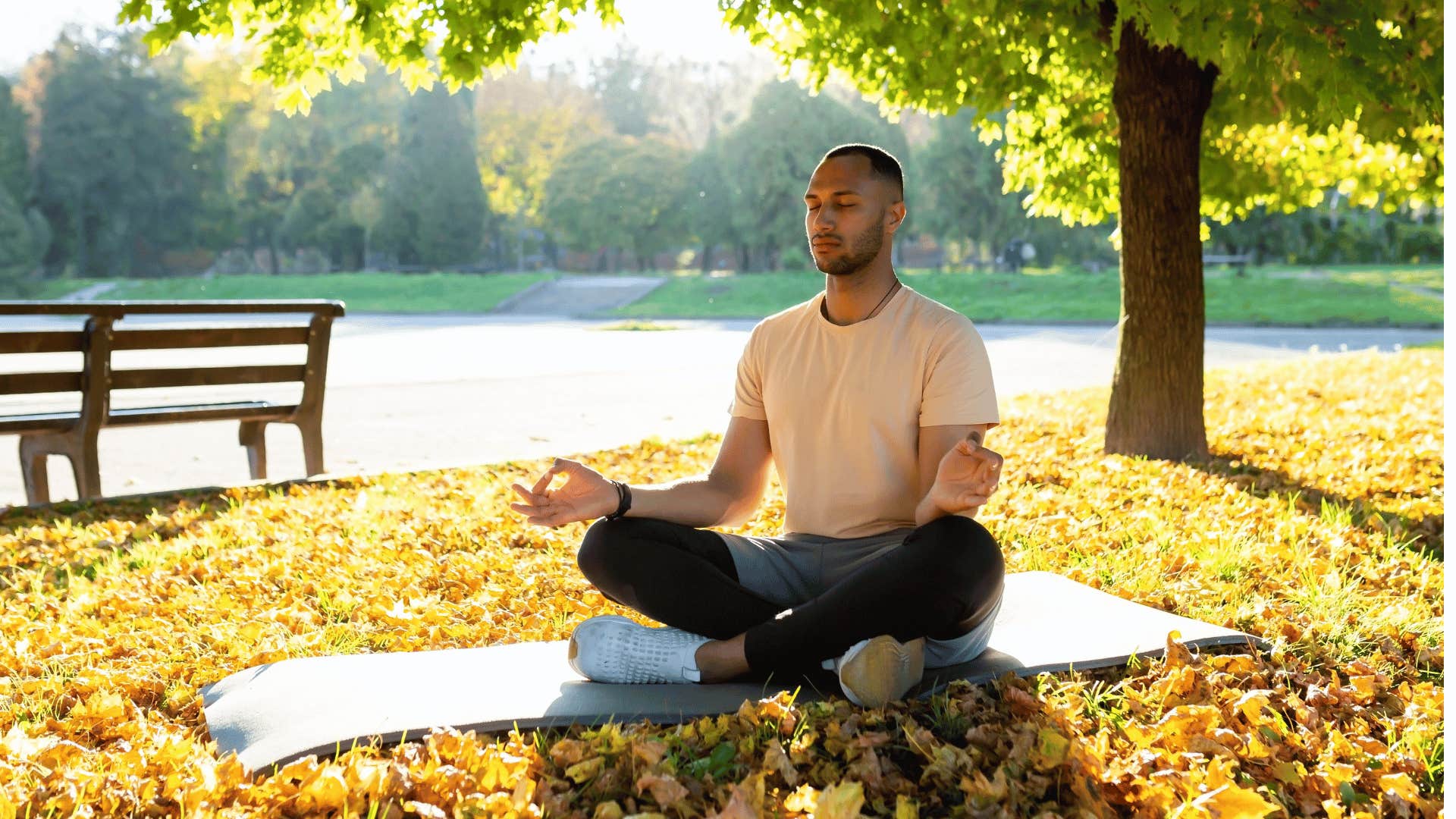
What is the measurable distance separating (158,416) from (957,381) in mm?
5011

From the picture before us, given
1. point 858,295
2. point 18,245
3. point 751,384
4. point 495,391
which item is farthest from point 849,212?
point 18,245

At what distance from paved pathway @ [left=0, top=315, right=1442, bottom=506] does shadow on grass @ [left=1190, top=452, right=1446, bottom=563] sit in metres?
3.95

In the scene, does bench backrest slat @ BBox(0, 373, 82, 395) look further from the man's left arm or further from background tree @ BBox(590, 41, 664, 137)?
background tree @ BBox(590, 41, 664, 137)

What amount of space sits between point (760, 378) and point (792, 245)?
41809 mm

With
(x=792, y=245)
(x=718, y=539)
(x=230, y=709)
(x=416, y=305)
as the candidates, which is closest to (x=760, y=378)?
(x=718, y=539)

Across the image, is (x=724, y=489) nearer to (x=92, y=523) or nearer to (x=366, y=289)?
(x=92, y=523)

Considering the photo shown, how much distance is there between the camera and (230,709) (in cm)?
327

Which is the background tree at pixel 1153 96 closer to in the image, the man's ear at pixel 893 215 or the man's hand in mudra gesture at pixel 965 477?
the man's ear at pixel 893 215

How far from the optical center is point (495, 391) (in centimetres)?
1364

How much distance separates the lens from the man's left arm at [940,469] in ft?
10.0

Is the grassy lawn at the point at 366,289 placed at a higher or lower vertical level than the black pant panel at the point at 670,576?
lower

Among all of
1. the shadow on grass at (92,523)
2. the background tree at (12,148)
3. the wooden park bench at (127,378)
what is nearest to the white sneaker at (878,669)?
the shadow on grass at (92,523)

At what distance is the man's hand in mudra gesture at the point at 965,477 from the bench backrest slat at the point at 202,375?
15.6ft

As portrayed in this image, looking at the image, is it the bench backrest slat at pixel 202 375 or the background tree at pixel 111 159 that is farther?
the background tree at pixel 111 159
